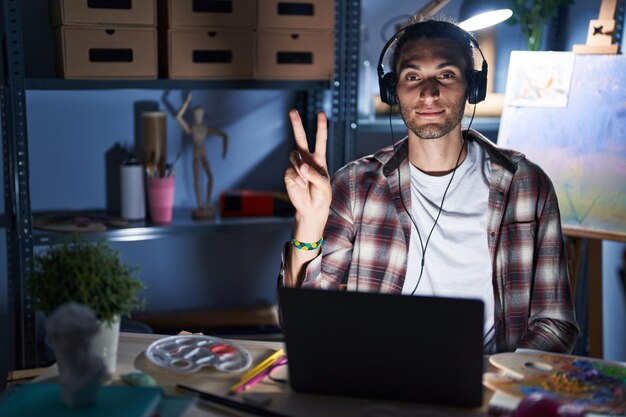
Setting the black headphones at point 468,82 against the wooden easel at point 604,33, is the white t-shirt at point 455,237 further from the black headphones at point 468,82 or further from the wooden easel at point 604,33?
the wooden easel at point 604,33

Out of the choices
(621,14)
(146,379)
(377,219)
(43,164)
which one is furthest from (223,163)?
(146,379)

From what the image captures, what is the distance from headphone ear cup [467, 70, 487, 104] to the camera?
1.90 meters

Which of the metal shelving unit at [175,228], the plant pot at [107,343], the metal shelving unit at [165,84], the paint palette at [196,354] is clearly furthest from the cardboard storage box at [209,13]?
the plant pot at [107,343]

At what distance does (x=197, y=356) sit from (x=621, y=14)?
7.12 feet

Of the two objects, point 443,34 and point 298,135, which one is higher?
point 443,34

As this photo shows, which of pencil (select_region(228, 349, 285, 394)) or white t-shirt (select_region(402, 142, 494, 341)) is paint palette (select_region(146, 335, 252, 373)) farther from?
white t-shirt (select_region(402, 142, 494, 341))

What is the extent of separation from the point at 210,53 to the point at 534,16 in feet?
4.00

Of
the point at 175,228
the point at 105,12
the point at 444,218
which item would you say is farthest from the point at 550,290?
the point at 105,12

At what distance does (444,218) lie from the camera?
1870 millimetres

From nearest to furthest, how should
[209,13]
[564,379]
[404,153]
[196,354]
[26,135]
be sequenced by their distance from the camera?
[564,379] → [196,354] → [404,153] → [26,135] → [209,13]

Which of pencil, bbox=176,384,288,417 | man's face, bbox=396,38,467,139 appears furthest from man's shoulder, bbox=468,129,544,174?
pencil, bbox=176,384,288,417

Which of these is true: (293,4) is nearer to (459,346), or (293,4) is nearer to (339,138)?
(339,138)

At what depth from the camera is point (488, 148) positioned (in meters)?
1.93

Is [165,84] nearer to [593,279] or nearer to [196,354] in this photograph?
[196,354]
